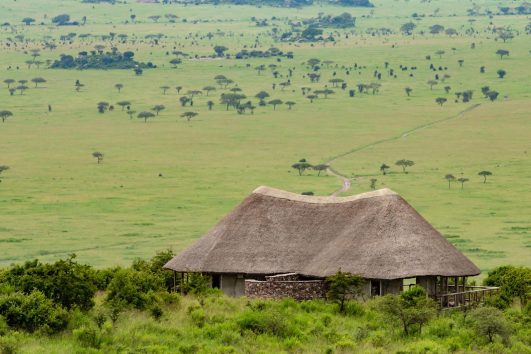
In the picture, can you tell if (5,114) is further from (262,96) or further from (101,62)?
(101,62)

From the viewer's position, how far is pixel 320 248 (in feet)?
112

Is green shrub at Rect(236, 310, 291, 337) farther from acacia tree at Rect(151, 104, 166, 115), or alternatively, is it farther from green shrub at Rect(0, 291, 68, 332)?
acacia tree at Rect(151, 104, 166, 115)

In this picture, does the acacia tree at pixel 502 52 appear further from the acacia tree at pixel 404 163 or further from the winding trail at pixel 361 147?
the acacia tree at pixel 404 163

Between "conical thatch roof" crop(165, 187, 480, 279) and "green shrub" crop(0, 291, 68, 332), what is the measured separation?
4.95 meters

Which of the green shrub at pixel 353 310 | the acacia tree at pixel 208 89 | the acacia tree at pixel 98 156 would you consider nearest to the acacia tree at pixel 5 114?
the acacia tree at pixel 208 89

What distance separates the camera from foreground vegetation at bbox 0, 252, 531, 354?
2950 cm

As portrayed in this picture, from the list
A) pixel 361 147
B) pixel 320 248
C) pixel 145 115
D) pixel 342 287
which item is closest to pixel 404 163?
pixel 361 147

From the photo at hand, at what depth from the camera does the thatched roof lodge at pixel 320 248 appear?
3241cm

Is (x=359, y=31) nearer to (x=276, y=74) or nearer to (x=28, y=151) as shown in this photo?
(x=276, y=74)

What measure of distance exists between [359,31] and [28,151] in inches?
3182

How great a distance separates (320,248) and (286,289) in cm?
195

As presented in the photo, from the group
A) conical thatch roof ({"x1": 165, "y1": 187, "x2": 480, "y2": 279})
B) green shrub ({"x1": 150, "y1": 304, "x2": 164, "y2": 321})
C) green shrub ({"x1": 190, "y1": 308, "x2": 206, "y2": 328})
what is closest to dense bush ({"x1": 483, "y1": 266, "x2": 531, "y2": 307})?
conical thatch roof ({"x1": 165, "y1": 187, "x2": 480, "y2": 279})

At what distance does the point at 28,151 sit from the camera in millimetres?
84938

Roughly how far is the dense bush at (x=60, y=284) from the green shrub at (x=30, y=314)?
74cm
